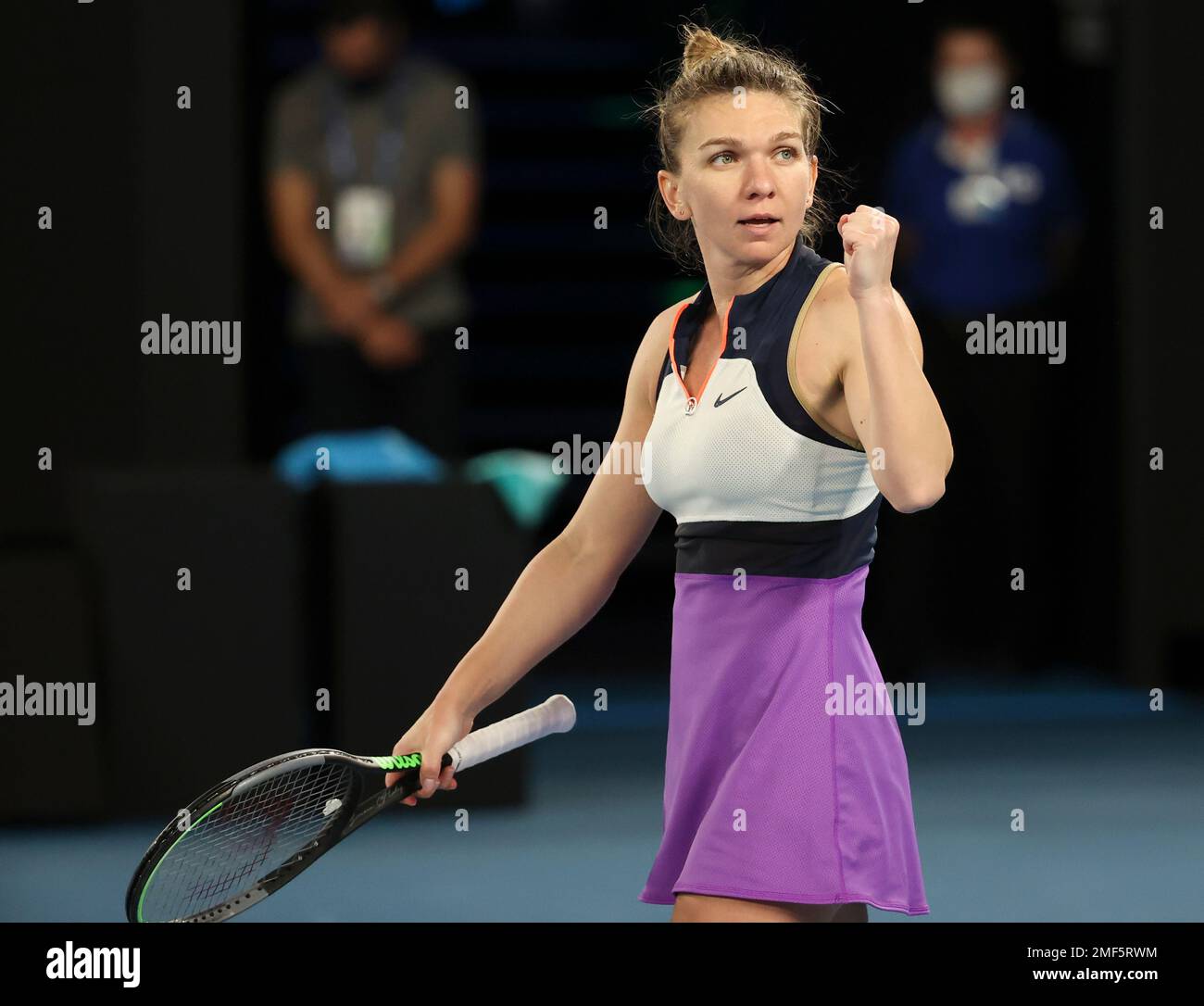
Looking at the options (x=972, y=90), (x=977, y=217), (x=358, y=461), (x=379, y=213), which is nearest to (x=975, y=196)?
(x=977, y=217)

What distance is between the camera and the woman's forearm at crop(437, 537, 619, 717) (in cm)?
263

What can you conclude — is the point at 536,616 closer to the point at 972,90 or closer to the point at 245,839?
the point at 245,839

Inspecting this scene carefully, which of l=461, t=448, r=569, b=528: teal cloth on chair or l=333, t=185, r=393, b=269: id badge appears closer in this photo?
l=461, t=448, r=569, b=528: teal cloth on chair

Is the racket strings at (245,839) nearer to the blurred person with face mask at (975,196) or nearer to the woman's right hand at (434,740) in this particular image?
the woman's right hand at (434,740)

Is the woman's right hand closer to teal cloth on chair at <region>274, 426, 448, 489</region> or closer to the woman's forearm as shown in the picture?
the woman's forearm

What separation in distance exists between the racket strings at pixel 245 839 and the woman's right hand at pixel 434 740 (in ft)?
0.31

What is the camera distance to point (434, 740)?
2588mm

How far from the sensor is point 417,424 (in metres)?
5.82

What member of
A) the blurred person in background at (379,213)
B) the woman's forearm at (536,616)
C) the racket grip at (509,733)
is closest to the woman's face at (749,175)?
the woman's forearm at (536,616)

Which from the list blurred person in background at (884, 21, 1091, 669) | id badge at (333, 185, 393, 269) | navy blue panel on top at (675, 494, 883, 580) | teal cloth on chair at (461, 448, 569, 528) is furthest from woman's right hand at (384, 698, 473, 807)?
blurred person in background at (884, 21, 1091, 669)

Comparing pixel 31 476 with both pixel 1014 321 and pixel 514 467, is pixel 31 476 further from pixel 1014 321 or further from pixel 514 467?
pixel 1014 321

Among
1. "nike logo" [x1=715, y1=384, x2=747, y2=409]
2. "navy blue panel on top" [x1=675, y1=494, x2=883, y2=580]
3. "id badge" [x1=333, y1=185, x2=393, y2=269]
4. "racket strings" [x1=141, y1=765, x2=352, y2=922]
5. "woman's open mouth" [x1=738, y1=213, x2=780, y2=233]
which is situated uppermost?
"id badge" [x1=333, y1=185, x2=393, y2=269]

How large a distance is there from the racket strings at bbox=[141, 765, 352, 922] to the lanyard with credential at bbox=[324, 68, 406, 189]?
10.9ft

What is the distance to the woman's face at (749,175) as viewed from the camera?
2416 millimetres
